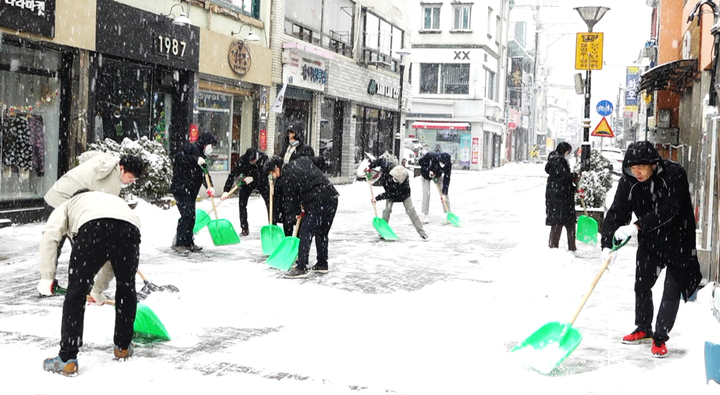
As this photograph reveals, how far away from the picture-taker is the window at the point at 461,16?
5025 cm

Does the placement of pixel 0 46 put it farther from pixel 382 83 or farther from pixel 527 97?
pixel 527 97

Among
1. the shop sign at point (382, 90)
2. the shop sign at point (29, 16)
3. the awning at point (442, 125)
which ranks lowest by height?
the shop sign at point (29, 16)

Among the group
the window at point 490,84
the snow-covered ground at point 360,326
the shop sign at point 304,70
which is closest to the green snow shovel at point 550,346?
the snow-covered ground at point 360,326

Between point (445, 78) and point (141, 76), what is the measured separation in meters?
36.5

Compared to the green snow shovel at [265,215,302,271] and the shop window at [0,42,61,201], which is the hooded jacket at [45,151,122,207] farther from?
the shop window at [0,42,61,201]

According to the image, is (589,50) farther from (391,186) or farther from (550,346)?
(550,346)

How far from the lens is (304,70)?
2358cm

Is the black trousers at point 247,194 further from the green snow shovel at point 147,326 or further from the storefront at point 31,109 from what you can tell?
the green snow shovel at point 147,326

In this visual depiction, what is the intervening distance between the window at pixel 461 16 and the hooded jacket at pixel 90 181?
151 ft

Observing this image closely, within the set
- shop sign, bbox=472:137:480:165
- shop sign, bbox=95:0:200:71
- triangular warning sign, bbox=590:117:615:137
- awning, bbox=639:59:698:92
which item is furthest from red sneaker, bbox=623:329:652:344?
shop sign, bbox=472:137:480:165

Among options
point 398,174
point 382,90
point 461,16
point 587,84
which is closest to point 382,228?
point 398,174

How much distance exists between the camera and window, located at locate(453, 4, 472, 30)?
50.2 m

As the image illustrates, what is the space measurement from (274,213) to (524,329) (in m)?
5.83

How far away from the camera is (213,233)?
11.5 m
